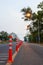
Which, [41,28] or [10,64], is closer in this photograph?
[10,64]

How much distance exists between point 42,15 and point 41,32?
7116mm

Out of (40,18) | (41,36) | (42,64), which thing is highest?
(40,18)

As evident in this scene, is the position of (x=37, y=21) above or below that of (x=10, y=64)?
above

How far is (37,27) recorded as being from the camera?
384 ft

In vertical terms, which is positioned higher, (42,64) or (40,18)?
(40,18)

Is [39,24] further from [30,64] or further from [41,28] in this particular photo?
[30,64]

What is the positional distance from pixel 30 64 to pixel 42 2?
102437 mm

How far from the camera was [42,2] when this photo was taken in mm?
114188

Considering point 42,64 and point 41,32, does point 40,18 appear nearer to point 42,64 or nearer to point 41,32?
point 41,32

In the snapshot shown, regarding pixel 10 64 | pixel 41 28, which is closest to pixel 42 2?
pixel 41 28

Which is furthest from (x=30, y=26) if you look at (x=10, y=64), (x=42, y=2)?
(x=10, y=64)

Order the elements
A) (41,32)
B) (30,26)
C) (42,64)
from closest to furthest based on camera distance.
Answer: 1. (42,64)
2. (41,32)
3. (30,26)

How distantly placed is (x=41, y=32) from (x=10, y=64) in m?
97.6

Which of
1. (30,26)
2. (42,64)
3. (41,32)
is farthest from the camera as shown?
(30,26)
